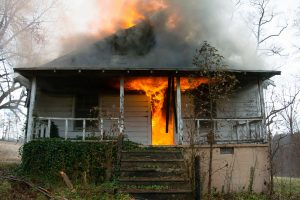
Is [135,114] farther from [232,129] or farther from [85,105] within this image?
[232,129]

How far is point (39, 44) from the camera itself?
97.3 feet

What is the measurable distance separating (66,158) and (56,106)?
4.94m

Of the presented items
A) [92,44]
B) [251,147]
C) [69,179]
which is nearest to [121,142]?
[69,179]

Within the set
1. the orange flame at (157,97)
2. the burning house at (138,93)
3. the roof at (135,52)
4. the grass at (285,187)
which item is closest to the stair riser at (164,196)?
the grass at (285,187)

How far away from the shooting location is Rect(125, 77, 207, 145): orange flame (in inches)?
623

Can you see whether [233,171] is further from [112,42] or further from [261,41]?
[261,41]

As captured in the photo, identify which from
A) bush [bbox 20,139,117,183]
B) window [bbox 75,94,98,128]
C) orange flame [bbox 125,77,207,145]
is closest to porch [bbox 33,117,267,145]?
window [bbox 75,94,98,128]

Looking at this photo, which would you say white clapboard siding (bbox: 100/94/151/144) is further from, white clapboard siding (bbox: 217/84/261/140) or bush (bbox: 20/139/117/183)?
bush (bbox: 20/139/117/183)

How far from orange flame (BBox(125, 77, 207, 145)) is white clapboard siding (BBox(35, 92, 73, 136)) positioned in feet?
10.0

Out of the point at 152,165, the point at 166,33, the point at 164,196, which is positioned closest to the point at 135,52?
the point at 166,33

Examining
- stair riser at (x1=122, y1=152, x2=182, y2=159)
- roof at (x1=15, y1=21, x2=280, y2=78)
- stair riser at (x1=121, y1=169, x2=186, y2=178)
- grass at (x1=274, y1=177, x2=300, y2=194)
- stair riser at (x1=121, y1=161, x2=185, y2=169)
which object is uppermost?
roof at (x1=15, y1=21, x2=280, y2=78)

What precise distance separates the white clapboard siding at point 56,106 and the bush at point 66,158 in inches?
152

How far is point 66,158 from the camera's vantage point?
40.5ft

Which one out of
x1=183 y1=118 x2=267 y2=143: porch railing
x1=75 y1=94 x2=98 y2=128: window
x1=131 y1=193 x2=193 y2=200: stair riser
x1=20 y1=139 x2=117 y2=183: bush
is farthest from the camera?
x1=75 y1=94 x2=98 y2=128: window
